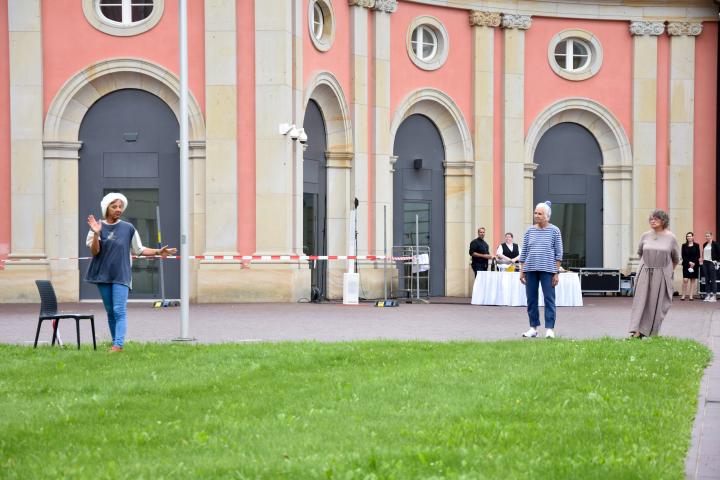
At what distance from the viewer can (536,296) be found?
18250mm

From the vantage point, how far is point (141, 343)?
15.6m

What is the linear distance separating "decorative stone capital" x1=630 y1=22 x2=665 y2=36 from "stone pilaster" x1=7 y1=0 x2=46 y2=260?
56.0 feet

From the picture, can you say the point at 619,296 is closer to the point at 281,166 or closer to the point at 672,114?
the point at 672,114

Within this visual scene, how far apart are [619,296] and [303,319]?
15.3 meters

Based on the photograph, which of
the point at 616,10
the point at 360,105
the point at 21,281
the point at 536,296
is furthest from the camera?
the point at 616,10

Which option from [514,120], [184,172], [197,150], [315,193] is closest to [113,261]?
[184,172]

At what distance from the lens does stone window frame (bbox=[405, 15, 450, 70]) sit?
114ft

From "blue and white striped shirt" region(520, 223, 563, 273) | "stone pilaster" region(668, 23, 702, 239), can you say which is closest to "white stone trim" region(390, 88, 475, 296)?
"stone pilaster" region(668, 23, 702, 239)

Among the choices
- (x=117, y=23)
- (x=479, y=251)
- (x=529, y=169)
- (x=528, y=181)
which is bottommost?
(x=479, y=251)

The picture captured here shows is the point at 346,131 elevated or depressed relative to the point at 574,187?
elevated

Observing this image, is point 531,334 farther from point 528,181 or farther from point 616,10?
point 616,10

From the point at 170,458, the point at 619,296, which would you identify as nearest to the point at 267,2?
the point at 619,296

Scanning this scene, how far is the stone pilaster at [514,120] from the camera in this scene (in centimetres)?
3653

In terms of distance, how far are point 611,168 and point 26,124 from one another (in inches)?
667
